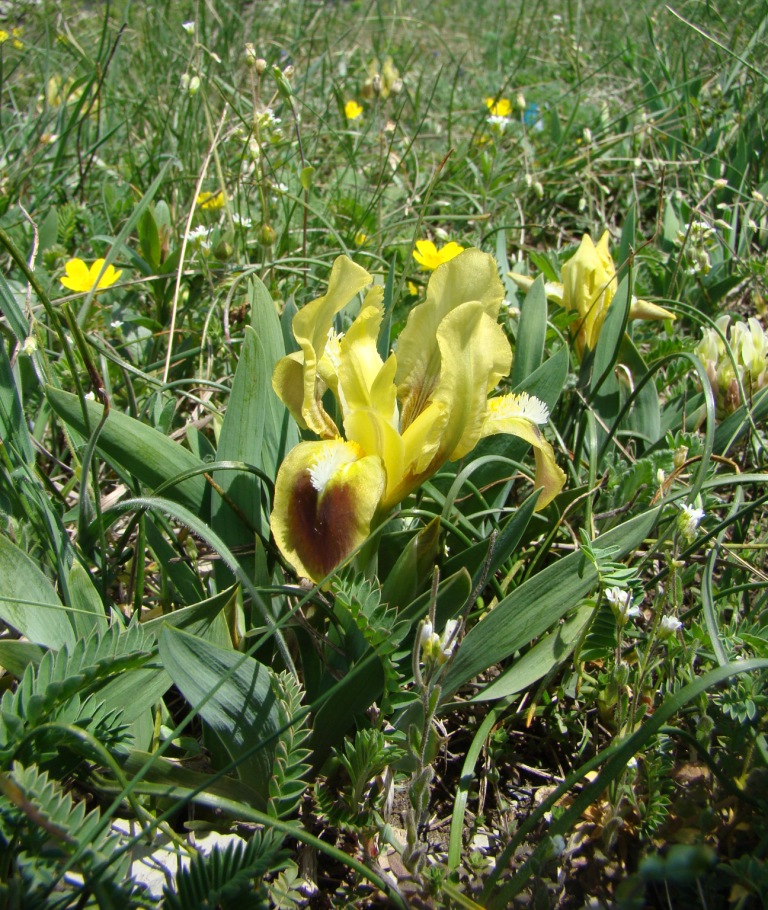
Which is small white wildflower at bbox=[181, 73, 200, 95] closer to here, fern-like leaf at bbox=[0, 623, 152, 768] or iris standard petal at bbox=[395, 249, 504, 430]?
iris standard petal at bbox=[395, 249, 504, 430]

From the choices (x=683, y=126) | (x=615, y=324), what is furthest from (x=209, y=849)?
(x=683, y=126)

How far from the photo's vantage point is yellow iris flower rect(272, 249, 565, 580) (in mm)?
1029

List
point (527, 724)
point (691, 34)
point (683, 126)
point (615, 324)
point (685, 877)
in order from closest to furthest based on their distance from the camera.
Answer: point (685, 877) → point (527, 724) → point (615, 324) → point (683, 126) → point (691, 34)

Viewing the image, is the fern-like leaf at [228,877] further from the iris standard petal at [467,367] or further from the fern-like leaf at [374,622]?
the iris standard petal at [467,367]

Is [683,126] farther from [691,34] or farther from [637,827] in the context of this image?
[637,827]

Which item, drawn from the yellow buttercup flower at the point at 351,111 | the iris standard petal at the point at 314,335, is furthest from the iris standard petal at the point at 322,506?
the yellow buttercup flower at the point at 351,111

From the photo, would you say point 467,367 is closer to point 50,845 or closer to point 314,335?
point 314,335

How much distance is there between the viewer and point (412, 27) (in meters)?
4.78

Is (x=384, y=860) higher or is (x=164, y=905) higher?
(x=164, y=905)

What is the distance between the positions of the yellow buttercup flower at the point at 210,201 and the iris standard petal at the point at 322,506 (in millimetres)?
1614

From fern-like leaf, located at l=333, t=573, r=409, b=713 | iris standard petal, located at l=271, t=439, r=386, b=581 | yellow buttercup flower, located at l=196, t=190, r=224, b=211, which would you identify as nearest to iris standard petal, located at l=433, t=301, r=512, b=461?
iris standard petal, located at l=271, t=439, r=386, b=581

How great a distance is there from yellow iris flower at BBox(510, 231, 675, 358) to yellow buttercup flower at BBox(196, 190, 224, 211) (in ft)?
3.81

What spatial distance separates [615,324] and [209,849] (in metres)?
1.39

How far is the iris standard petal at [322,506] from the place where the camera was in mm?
1015
